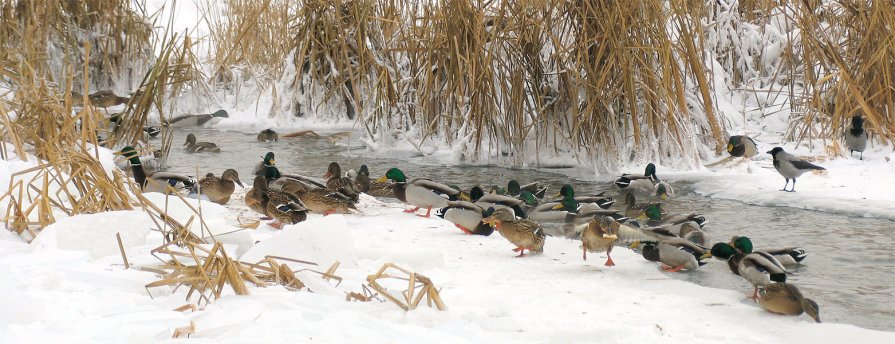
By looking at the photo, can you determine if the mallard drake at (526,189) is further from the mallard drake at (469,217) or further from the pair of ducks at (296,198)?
the mallard drake at (469,217)

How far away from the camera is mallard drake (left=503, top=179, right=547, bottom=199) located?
28.8 ft

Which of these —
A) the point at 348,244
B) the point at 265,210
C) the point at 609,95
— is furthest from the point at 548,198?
the point at 348,244

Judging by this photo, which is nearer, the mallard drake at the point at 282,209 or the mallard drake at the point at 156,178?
the mallard drake at the point at 282,209

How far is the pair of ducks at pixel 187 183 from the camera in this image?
8.05 meters

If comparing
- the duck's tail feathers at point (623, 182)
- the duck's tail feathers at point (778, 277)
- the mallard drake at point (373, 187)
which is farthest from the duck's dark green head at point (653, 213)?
the mallard drake at point (373, 187)

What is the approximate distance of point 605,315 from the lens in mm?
4750

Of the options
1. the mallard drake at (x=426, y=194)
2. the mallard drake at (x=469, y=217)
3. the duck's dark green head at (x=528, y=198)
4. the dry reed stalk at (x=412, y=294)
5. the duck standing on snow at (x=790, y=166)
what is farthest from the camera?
the duck standing on snow at (x=790, y=166)

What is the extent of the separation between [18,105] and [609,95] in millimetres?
5330

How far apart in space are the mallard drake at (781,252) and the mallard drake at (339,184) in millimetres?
3203

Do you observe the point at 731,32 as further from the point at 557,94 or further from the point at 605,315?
the point at 605,315

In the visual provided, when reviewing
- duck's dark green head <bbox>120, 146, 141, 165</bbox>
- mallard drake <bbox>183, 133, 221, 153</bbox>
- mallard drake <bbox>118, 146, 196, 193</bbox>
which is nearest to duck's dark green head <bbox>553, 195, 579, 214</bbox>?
mallard drake <bbox>118, 146, 196, 193</bbox>

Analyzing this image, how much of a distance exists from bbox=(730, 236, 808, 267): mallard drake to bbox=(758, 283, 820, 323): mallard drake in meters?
1.14

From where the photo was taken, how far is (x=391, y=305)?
4242mm

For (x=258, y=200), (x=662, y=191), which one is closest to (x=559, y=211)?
(x=662, y=191)
